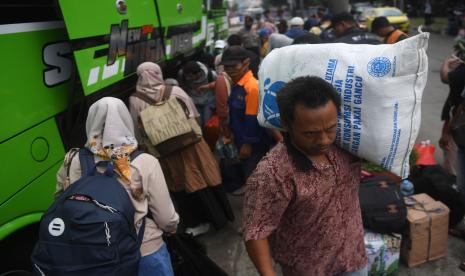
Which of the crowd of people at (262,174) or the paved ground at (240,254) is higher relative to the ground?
the crowd of people at (262,174)

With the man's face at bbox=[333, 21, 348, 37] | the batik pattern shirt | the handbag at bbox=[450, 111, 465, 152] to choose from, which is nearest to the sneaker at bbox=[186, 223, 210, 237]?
the batik pattern shirt

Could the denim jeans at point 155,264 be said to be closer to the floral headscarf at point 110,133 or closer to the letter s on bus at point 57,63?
the floral headscarf at point 110,133

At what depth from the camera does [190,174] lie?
3.32 meters

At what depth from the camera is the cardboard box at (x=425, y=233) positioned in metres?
2.77

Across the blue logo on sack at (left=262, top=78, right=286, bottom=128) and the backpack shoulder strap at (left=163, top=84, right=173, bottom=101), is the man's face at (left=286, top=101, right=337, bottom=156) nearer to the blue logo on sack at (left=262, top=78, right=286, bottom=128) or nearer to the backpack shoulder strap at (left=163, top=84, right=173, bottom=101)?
the blue logo on sack at (left=262, top=78, right=286, bottom=128)

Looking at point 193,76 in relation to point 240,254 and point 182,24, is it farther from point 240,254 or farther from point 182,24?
point 240,254

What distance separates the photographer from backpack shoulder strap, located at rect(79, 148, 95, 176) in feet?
6.07

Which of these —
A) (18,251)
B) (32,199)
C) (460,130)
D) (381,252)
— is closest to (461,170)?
(460,130)

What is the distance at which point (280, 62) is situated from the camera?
1.71m

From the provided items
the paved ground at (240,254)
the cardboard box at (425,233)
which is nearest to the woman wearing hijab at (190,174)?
the paved ground at (240,254)

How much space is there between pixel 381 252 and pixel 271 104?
158 cm

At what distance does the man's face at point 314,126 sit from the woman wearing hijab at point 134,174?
35.7 inches

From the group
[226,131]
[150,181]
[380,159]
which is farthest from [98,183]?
[226,131]

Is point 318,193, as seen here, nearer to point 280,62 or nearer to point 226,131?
point 280,62
